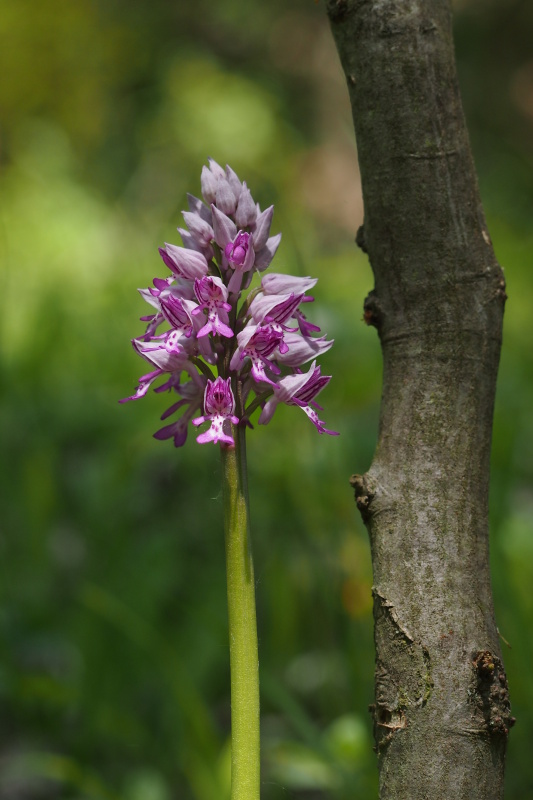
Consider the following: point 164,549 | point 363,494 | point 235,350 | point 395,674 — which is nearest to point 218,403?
point 235,350

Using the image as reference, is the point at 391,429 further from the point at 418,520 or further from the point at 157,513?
the point at 157,513

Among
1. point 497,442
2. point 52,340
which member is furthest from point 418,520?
point 52,340

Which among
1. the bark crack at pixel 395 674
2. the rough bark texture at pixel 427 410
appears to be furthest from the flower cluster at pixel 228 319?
the bark crack at pixel 395 674

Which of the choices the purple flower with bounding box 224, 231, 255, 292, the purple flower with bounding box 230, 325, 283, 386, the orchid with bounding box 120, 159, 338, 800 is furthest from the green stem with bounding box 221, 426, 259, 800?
the purple flower with bounding box 224, 231, 255, 292

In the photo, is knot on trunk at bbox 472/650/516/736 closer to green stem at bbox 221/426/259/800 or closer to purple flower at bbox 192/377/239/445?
green stem at bbox 221/426/259/800

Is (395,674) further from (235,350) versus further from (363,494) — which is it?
(235,350)
